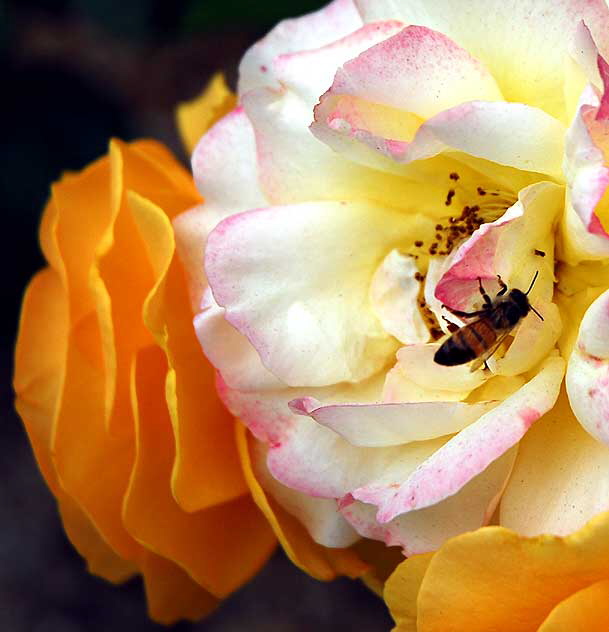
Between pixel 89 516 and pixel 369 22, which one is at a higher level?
pixel 369 22

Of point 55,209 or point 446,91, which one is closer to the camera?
point 446,91

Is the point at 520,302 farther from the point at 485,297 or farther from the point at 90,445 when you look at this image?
A: the point at 90,445

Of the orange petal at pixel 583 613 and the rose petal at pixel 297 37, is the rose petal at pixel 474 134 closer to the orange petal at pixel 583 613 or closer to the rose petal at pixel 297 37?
the rose petal at pixel 297 37

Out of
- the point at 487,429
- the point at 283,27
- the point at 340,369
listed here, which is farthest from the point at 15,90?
the point at 487,429

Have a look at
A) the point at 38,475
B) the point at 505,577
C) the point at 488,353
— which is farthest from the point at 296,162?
the point at 38,475

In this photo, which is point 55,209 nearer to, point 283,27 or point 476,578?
point 283,27

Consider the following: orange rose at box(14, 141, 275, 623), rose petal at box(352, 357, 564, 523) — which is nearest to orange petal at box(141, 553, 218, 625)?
orange rose at box(14, 141, 275, 623)

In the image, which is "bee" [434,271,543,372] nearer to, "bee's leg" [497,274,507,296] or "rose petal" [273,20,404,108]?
"bee's leg" [497,274,507,296]
